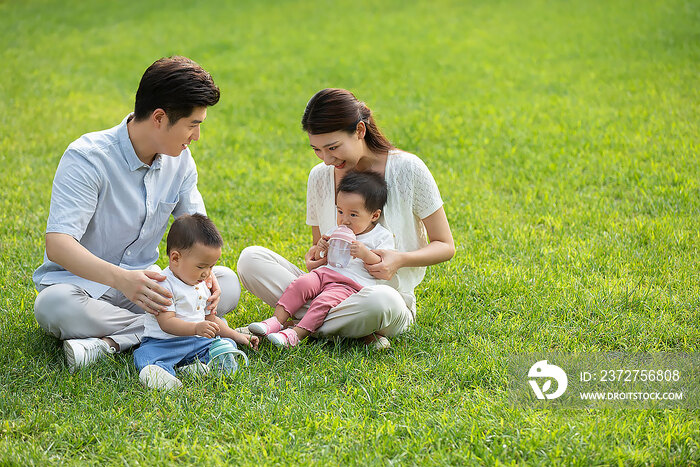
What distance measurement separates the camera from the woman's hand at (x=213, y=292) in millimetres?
3902

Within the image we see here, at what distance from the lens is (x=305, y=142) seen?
28.3ft

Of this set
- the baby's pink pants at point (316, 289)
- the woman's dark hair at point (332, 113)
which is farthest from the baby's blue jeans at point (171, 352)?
the woman's dark hair at point (332, 113)

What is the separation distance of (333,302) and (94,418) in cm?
134

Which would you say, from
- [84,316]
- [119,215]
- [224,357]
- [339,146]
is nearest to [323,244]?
[339,146]

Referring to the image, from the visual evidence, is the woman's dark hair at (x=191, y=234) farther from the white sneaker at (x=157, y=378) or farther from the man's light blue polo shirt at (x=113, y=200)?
the white sneaker at (x=157, y=378)

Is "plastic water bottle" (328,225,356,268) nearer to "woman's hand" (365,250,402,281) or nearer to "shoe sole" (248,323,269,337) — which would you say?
"woman's hand" (365,250,402,281)

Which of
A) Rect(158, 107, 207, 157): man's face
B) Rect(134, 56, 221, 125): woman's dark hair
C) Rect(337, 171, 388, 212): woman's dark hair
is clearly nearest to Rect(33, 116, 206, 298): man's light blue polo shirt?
Rect(158, 107, 207, 157): man's face

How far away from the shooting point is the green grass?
3.17 metres

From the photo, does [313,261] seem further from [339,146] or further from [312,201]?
[339,146]

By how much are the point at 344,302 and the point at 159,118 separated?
1.34m

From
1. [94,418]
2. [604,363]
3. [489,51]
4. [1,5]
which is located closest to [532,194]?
[604,363]

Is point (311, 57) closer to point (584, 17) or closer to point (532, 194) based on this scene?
point (584, 17)

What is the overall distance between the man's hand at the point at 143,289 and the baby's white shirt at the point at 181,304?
4.2 inches

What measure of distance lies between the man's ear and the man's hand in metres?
0.77
